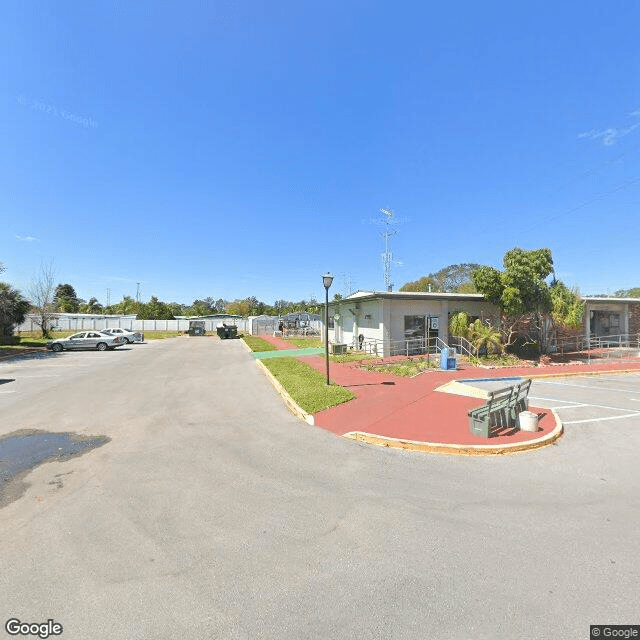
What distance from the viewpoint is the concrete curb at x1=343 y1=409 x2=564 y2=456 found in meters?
6.86

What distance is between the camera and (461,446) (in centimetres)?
691

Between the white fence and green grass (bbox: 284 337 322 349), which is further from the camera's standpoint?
the white fence

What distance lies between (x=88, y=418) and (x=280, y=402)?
5.13 meters

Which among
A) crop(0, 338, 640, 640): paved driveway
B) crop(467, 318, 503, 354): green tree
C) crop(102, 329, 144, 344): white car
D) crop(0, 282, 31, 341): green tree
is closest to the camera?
crop(0, 338, 640, 640): paved driveway

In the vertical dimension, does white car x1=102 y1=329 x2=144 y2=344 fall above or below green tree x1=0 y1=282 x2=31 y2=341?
below

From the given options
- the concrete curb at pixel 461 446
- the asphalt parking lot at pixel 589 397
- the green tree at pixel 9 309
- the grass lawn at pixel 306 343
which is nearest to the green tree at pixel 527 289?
the asphalt parking lot at pixel 589 397

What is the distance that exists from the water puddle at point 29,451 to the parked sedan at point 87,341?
24018mm

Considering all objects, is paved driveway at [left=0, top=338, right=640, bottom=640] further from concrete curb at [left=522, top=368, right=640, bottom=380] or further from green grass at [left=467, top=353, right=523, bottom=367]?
green grass at [left=467, top=353, right=523, bottom=367]

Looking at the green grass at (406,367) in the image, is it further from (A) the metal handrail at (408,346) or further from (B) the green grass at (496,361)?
(B) the green grass at (496,361)

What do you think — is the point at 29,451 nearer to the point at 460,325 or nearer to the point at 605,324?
the point at 460,325

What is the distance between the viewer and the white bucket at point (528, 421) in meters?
7.95

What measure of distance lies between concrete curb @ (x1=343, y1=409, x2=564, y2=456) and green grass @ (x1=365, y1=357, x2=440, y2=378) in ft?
25.0

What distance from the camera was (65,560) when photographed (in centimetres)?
363

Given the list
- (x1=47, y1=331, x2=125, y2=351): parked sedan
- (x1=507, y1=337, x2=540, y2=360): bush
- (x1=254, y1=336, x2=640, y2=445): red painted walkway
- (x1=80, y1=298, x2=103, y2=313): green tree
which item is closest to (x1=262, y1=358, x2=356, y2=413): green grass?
(x1=254, y1=336, x2=640, y2=445): red painted walkway
